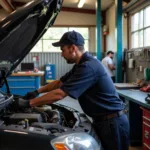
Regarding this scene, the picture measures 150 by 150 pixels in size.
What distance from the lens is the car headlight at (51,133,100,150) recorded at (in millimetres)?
1673

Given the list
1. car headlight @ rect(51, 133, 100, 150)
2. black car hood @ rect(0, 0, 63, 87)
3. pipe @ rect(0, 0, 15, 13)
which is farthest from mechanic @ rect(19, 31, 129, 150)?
pipe @ rect(0, 0, 15, 13)

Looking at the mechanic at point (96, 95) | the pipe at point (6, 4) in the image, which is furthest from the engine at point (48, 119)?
the pipe at point (6, 4)

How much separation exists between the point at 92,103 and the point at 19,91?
596 cm

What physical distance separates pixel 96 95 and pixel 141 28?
5.69 m

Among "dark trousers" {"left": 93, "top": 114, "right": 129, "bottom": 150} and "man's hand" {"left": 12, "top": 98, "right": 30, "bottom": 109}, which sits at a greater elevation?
"man's hand" {"left": 12, "top": 98, "right": 30, "bottom": 109}

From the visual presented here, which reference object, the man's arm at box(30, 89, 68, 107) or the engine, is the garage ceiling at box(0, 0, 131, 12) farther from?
the man's arm at box(30, 89, 68, 107)

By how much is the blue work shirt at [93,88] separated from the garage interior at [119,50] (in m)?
0.72

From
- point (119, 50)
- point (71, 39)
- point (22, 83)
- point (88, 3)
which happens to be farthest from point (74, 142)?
point (88, 3)

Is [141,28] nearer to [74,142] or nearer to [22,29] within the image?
[22,29]

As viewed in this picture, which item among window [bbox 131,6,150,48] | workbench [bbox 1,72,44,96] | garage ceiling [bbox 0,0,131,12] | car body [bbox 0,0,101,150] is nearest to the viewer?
car body [bbox 0,0,101,150]

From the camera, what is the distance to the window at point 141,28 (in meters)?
7.12

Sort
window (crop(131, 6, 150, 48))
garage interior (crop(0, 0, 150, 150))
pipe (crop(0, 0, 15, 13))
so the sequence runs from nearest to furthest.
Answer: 1. garage interior (crop(0, 0, 150, 150))
2. window (crop(131, 6, 150, 48))
3. pipe (crop(0, 0, 15, 13))

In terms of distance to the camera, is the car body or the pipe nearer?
the car body

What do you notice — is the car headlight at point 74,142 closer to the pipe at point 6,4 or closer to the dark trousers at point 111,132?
the dark trousers at point 111,132
